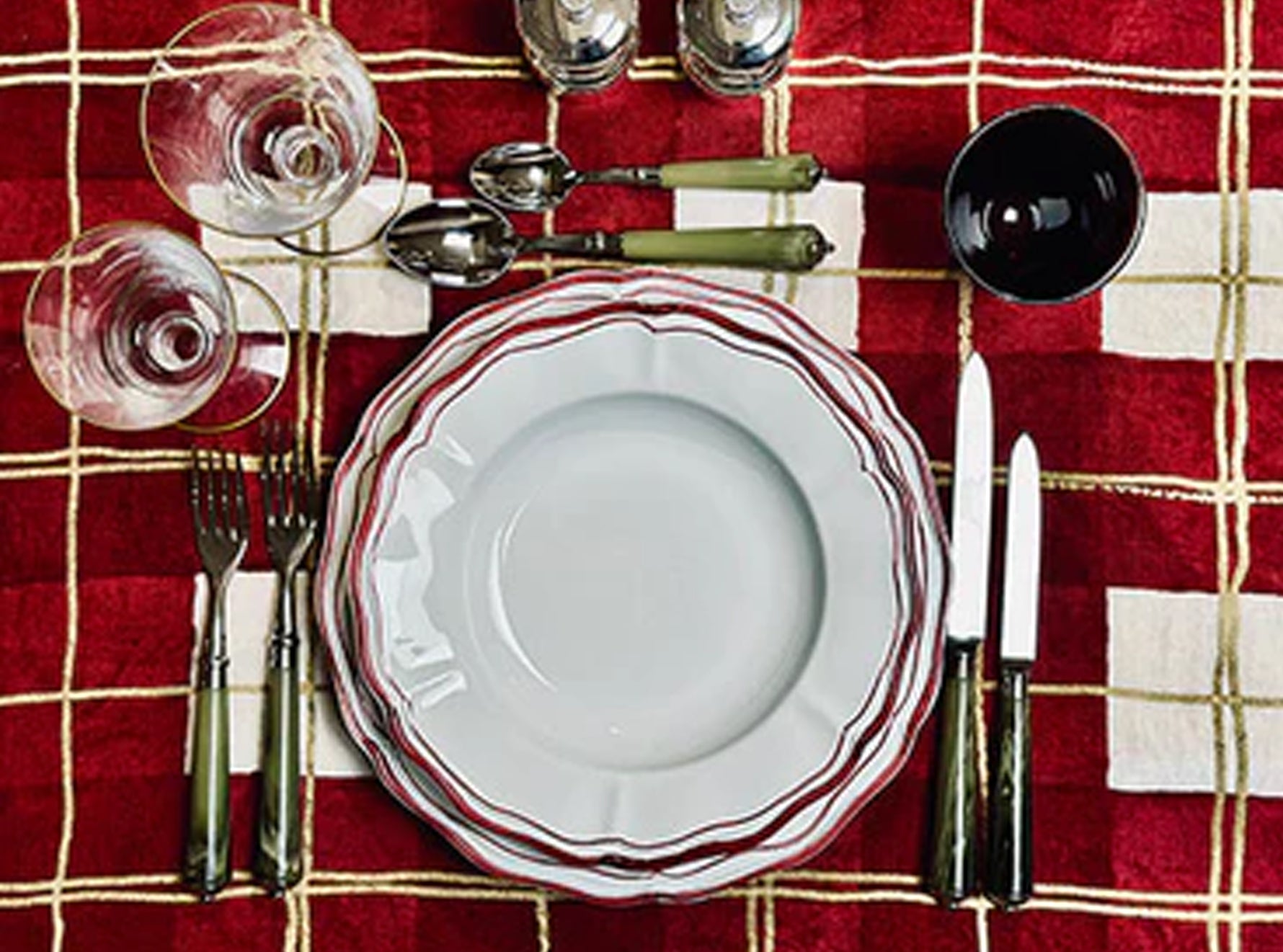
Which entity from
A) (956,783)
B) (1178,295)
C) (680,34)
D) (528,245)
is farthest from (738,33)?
(956,783)

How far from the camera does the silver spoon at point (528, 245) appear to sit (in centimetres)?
94

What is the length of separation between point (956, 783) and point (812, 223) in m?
0.30

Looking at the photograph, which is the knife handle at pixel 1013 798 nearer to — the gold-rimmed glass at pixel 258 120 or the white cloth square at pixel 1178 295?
the white cloth square at pixel 1178 295

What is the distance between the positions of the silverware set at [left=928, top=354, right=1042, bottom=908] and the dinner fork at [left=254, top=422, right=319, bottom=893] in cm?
33

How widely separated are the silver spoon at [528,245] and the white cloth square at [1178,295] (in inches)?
6.4

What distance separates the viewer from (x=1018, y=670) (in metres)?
0.93

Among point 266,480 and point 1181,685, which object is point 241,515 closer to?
point 266,480

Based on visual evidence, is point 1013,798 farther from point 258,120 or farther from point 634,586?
point 258,120

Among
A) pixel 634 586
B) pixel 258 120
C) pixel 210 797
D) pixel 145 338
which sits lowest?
pixel 210 797

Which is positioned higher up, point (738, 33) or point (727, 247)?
point (738, 33)

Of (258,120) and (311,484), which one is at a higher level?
(258,120)

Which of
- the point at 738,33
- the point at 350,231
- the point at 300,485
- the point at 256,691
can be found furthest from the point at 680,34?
the point at 256,691

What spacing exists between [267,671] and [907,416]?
36 centimetres

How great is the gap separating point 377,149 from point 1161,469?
440 millimetres
